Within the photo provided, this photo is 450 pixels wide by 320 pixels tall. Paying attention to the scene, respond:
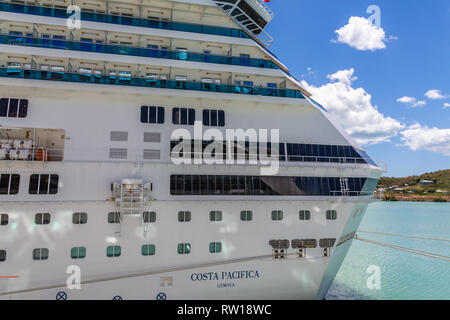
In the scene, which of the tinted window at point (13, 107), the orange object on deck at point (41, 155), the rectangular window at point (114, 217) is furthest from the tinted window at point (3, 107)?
the rectangular window at point (114, 217)

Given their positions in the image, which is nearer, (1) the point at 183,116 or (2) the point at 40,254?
(2) the point at 40,254

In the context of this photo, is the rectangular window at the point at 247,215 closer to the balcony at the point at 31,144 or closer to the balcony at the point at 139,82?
the balcony at the point at 139,82

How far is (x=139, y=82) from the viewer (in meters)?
12.1

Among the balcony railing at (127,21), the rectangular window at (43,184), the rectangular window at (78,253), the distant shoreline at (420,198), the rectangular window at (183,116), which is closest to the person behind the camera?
the rectangular window at (78,253)

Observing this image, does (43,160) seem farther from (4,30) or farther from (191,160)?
(4,30)

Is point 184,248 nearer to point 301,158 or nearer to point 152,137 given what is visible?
A: point 152,137

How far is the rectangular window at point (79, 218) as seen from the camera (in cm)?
1070

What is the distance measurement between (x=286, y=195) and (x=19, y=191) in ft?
33.4

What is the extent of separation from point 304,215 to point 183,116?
6653 millimetres

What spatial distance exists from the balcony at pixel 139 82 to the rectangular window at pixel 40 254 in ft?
21.2

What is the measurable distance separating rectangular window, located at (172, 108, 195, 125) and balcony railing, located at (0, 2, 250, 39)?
3714mm

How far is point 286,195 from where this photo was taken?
481 inches

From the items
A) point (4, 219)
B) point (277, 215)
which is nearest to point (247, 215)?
point (277, 215)
